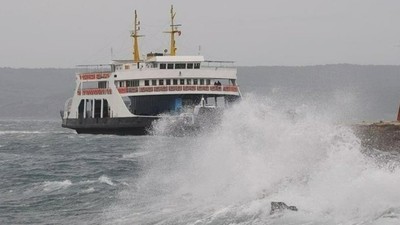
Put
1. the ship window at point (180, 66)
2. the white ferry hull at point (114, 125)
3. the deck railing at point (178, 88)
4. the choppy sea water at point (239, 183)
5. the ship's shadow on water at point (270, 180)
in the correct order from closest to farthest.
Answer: the ship's shadow on water at point (270, 180) < the choppy sea water at point (239, 183) < the white ferry hull at point (114, 125) < the deck railing at point (178, 88) < the ship window at point (180, 66)

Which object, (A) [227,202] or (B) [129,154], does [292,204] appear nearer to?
(A) [227,202]

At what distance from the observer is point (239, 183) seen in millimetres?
28297

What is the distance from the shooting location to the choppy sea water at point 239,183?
2197 centimetres

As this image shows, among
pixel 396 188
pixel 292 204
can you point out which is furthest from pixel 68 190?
pixel 396 188

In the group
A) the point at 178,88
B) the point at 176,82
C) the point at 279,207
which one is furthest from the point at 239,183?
the point at 176,82

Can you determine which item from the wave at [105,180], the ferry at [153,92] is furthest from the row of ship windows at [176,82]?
the wave at [105,180]

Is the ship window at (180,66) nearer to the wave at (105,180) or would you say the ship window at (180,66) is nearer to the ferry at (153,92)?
the ferry at (153,92)

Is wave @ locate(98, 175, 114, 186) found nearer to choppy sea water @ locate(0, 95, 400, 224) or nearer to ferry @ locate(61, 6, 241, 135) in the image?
choppy sea water @ locate(0, 95, 400, 224)

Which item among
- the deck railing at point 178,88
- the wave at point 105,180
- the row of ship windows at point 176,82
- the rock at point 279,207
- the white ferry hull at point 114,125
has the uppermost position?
the row of ship windows at point 176,82

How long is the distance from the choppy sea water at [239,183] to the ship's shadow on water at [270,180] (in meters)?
0.04

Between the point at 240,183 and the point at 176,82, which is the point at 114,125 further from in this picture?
the point at 240,183

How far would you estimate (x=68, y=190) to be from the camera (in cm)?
3247

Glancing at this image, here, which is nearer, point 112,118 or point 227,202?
point 227,202

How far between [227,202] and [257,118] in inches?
339
